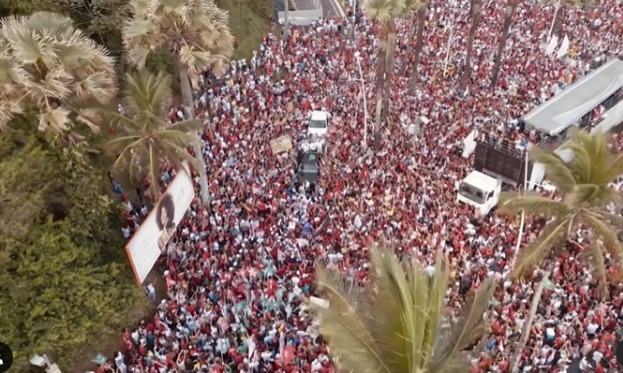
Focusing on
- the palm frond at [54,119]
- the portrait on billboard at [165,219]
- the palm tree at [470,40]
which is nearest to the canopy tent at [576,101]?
the palm tree at [470,40]

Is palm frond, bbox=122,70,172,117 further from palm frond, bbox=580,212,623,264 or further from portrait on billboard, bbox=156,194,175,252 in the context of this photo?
palm frond, bbox=580,212,623,264

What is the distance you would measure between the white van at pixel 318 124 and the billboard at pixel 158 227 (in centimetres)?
733

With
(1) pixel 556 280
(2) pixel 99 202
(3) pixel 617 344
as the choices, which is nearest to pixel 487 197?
(1) pixel 556 280

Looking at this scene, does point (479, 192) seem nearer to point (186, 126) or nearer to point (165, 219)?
point (186, 126)

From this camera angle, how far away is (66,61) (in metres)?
14.8

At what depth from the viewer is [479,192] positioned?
2192cm

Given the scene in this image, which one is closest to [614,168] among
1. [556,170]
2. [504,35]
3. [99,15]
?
[556,170]

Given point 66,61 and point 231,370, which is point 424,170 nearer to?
point 231,370

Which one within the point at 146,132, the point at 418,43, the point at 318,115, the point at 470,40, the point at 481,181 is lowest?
the point at 481,181

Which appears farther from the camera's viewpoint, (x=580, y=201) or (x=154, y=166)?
(x=154, y=166)

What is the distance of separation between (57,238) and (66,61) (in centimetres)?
453

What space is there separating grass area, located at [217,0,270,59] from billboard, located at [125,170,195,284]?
15359 millimetres

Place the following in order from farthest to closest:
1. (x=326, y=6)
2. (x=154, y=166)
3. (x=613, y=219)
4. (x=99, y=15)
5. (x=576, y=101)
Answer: (x=326, y=6) < (x=576, y=101) < (x=99, y=15) < (x=154, y=166) < (x=613, y=219)

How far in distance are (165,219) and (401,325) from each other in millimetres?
11782
